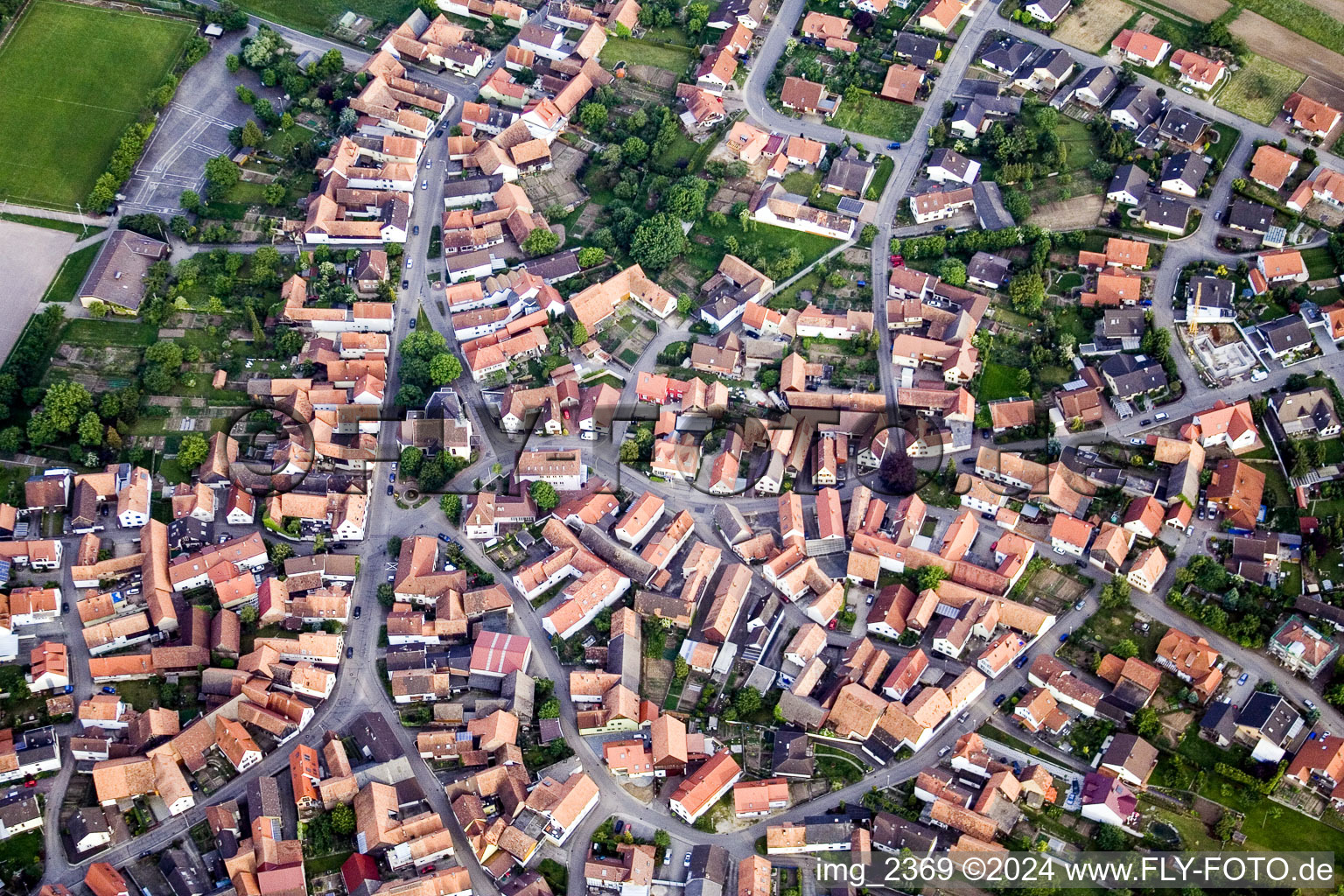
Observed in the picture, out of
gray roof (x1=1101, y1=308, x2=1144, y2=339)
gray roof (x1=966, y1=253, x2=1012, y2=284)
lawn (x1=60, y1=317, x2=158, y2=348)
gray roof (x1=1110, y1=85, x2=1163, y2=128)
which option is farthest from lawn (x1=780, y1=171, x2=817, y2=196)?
lawn (x1=60, y1=317, x2=158, y2=348)

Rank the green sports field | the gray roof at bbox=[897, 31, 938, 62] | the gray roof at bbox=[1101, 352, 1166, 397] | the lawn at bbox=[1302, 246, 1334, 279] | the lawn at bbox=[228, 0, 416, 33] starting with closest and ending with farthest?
the gray roof at bbox=[1101, 352, 1166, 397] → the lawn at bbox=[1302, 246, 1334, 279] → the green sports field → the gray roof at bbox=[897, 31, 938, 62] → the lawn at bbox=[228, 0, 416, 33]

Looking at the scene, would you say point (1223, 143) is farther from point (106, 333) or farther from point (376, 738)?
point (106, 333)

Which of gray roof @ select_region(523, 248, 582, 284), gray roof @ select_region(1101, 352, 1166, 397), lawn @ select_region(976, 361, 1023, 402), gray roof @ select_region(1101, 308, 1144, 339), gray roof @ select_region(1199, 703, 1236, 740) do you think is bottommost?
gray roof @ select_region(1199, 703, 1236, 740)

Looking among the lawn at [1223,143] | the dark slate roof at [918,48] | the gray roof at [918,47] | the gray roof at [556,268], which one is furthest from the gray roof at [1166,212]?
the gray roof at [556,268]

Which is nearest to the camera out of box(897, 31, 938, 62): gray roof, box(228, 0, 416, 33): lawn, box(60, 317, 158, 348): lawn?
box(60, 317, 158, 348): lawn

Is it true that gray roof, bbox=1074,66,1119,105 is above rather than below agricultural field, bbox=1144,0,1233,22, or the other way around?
below

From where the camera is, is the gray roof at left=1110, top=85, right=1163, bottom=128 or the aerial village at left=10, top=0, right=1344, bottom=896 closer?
the aerial village at left=10, top=0, right=1344, bottom=896

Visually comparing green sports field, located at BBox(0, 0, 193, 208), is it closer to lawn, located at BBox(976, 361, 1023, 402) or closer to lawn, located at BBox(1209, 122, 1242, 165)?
lawn, located at BBox(976, 361, 1023, 402)
